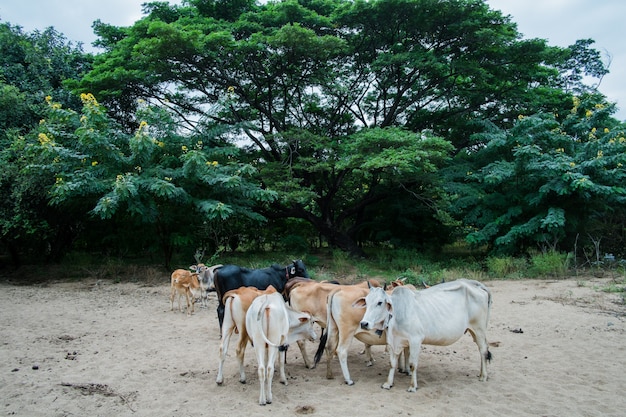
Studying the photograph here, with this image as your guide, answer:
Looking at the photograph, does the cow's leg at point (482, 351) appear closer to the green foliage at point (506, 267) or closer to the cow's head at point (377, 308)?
the cow's head at point (377, 308)

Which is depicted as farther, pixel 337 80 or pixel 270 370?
pixel 337 80

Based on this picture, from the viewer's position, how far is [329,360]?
18.5 feet

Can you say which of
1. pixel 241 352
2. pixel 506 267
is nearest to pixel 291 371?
pixel 241 352

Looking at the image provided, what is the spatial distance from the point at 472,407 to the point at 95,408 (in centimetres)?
407

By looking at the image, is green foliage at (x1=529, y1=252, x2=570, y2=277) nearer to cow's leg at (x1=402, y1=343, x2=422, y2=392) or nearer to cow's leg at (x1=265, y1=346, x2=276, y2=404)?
cow's leg at (x1=402, y1=343, x2=422, y2=392)

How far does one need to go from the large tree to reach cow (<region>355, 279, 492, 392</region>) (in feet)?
24.5

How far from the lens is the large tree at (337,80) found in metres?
14.1

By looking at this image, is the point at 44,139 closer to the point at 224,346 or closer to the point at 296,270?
the point at 296,270

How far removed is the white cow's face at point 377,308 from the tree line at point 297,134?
7.92 meters

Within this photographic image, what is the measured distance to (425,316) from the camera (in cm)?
543

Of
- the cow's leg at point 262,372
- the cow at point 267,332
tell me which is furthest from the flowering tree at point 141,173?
the cow's leg at point 262,372

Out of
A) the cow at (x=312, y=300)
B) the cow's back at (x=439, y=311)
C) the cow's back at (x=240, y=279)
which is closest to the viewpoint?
the cow's back at (x=439, y=311)

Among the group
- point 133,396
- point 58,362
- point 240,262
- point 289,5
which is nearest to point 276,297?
point 133,396

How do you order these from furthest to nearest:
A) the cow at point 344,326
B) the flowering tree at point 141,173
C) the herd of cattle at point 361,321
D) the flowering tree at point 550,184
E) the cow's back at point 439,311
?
the flowering tree at point 550,184 < the flowering tree at point 141,173 < the cow at point 344,326 < the cow's back at point 439,311 < the herd of cattle at point 361,321
